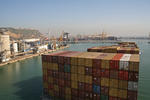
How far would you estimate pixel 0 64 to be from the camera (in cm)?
3956

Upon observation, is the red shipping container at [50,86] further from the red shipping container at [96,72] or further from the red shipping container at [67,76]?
the red shipping container at [96,72]

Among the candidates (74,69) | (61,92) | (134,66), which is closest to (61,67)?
(74,69)

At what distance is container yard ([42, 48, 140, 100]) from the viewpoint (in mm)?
12094

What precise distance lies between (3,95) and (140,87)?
2369 cm

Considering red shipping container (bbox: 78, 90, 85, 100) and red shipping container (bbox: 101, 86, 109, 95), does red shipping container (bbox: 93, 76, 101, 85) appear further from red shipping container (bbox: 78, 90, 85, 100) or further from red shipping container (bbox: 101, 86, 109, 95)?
red shipping container (bbox: 78, 90, 85, 100)

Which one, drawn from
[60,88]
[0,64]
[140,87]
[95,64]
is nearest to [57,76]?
[60,88]

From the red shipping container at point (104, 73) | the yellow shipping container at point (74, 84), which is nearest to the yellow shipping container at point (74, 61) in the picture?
the yellow shipping container at point (74, 84)

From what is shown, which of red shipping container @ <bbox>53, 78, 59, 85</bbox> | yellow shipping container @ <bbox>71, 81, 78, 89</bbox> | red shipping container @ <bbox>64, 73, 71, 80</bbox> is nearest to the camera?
yellow shipping container @ <bbox>71, 81, 78, 89</bbox>

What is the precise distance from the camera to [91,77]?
547 inches

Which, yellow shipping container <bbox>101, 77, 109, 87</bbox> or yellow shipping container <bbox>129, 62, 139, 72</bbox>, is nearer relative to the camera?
yellow shipping container <bbox>129, 62, 139, 72</bbox>

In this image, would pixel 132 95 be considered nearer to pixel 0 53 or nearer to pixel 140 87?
pixel 140 87

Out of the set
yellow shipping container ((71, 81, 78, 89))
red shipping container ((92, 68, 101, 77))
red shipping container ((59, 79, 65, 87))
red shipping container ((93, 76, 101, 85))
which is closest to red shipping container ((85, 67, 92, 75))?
red shipping container ((92, 68, 101, 77))

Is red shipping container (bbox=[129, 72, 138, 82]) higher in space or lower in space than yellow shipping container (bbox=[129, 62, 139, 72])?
lower

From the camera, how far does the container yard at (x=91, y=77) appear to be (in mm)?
12094
